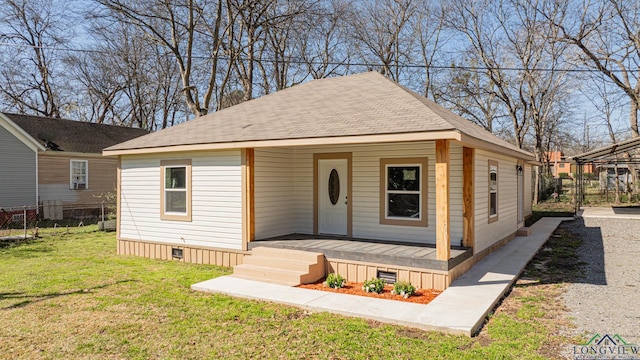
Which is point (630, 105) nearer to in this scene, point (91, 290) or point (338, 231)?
point (338, 231)

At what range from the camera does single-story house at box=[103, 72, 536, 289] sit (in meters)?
A: 7.29

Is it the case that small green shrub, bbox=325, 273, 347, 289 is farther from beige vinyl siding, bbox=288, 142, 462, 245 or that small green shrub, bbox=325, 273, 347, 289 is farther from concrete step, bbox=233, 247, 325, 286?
beige vinyl siding, bbox=288, 142, 462, 245

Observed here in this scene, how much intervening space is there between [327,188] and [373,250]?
243 cm

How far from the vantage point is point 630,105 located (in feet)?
77.2

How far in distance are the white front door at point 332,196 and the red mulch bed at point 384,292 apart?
223cm

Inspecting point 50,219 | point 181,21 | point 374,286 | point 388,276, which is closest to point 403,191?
point 388,276

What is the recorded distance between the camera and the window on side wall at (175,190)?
934cm

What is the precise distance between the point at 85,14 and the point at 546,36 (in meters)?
21.6

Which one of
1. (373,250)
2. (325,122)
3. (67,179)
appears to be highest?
(325,122)

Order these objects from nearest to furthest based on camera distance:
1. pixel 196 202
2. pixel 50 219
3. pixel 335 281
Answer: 1. pixel 335 281
2. pixel 196 202
3. pixel 50 219

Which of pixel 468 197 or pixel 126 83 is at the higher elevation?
pixel 126 83

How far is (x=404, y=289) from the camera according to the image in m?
6.49

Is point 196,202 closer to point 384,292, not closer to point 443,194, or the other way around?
point 384,292

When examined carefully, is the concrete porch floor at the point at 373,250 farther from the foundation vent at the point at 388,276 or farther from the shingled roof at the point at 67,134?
the shingled roof at the point at 67,134
